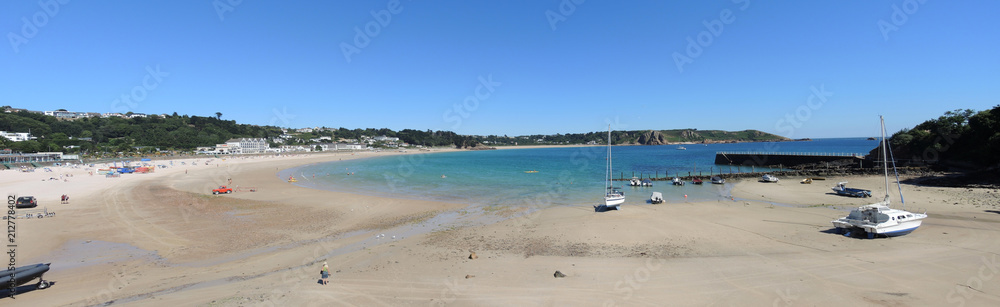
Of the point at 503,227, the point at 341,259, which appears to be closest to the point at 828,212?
the point at 503,227

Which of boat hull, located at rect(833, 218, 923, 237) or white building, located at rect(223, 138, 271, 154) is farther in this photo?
white building, located at rect(223, 138, 271, 154)

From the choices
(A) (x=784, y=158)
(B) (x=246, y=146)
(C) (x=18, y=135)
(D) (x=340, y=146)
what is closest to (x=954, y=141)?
(A) (x=784, y=158)

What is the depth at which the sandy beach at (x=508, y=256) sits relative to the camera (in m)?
10.3

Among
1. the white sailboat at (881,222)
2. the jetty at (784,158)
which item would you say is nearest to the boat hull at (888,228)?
the white sailboat at (881,222)

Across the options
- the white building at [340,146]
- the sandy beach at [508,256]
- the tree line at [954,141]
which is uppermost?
the tree line at [954,141]

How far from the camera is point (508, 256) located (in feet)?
47.2

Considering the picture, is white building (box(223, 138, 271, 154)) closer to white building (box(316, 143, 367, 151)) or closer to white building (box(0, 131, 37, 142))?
white building (box(316, 143, 367, 151))

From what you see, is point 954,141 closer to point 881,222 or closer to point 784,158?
point 784,158

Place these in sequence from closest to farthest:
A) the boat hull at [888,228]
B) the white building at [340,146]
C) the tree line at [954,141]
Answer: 1. the boat hull at [888,228]
2. the tree line at [954,141]
3. the white building at [340,146]

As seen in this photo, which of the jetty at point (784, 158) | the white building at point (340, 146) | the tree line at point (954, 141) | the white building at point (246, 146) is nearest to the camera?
the tree line at point (954, 141)

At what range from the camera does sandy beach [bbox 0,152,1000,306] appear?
10.3m

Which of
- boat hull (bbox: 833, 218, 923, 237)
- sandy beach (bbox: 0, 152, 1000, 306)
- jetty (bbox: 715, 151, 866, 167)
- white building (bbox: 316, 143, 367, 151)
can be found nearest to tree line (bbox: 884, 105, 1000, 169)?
jetty (bbox: 715, 151, 866, 167)

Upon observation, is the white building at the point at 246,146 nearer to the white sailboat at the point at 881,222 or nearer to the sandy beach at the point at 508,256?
the sandy beach at the point at 508,256

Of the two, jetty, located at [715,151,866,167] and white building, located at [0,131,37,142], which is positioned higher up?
white building, located at [0,131,37,142]
